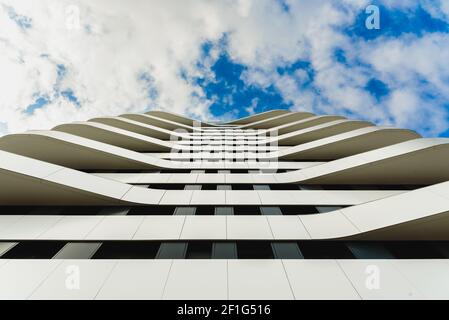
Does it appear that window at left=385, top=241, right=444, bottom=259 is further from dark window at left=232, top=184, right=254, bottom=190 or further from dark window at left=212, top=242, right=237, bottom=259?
dark window at left=232, top=184, right=254, bottom=190

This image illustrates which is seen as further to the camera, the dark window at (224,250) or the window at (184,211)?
the window at (184,211)

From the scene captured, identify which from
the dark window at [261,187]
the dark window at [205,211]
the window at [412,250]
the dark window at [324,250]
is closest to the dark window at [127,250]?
the dark window at [205,211]

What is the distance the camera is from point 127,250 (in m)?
7.94

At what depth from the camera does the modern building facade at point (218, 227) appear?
632 centimetres

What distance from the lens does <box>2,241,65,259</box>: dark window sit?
7.53 m

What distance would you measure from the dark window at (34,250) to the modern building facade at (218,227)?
0.04 m

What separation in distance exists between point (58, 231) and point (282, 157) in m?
14.6

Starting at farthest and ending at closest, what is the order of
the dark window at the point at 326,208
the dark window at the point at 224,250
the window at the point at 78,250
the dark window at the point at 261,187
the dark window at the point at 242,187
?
the dark window at the point at 242,187, the dark window at the point at 261,187, the dark window at the point at 326,208, the dark window at the point at 224,250, the window at the point at 78,250

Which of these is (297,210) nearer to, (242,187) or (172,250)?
(242,187)

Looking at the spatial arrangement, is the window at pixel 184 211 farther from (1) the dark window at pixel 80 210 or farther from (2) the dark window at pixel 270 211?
(1) the dark window at pixel 80 210

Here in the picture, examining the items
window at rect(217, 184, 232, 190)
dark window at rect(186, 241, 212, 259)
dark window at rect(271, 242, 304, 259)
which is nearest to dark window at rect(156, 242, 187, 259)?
dark window at rect(186, 241, 212, 259)

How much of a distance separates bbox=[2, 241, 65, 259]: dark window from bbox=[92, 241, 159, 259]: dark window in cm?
148
